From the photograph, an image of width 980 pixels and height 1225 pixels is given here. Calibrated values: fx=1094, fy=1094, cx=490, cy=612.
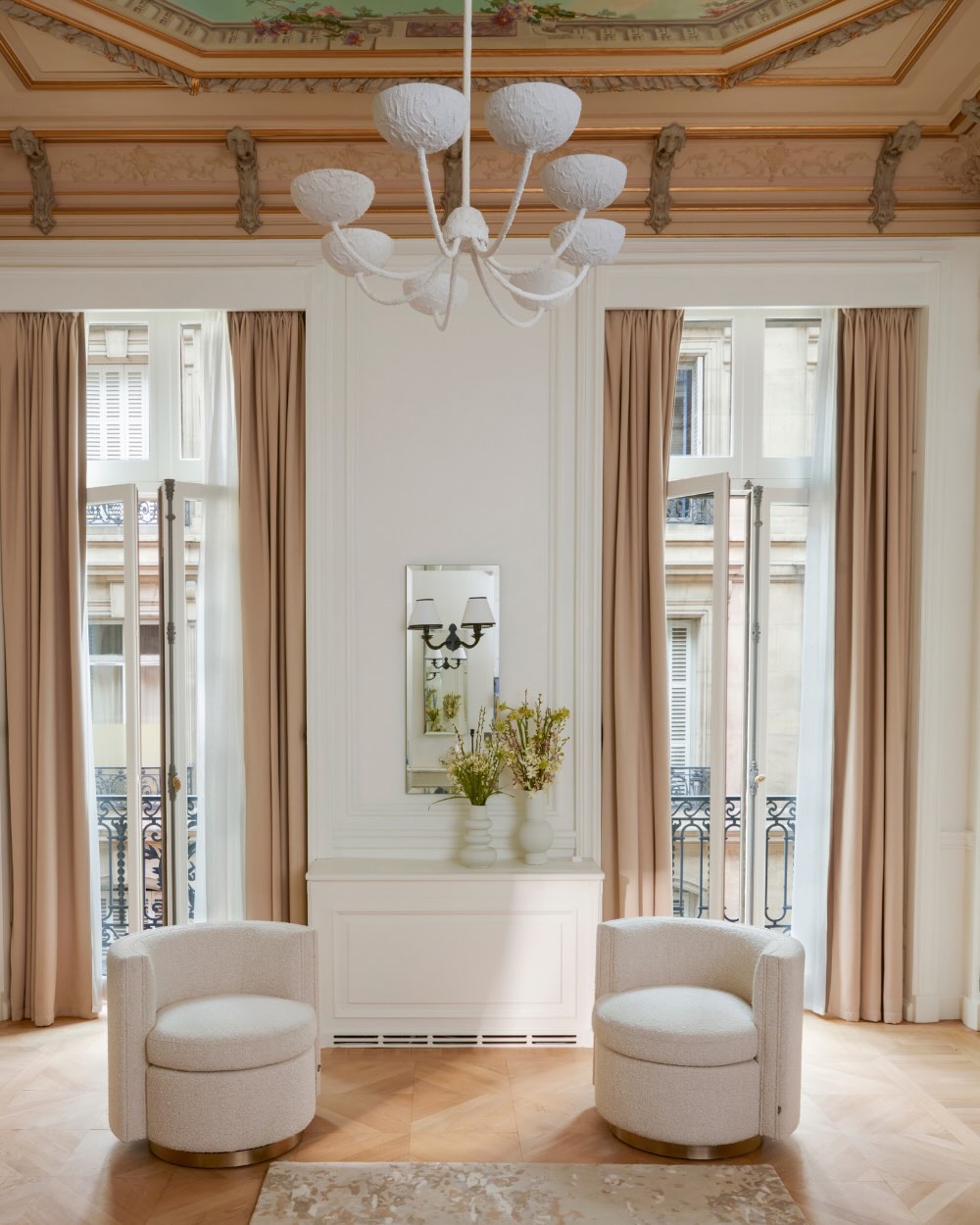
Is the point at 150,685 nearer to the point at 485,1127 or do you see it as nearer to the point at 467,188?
the point at 485,1127

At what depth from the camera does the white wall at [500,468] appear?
466cm

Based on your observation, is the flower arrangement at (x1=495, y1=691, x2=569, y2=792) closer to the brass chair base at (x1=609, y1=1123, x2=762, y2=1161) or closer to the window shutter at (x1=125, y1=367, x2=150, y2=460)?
the brass chair base at (x1=609, y1=1123, x2=762, y2=1161)

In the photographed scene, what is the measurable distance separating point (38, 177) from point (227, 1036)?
137 inches

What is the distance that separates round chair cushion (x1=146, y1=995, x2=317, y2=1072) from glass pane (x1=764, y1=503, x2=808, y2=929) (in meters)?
2.44

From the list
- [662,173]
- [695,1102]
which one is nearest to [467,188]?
[662,173]

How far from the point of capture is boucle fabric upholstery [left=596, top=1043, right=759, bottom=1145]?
3.38 meters

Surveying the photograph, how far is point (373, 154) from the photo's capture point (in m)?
4.53

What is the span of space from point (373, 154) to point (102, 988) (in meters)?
3.75

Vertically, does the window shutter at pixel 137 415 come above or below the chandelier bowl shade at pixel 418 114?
below

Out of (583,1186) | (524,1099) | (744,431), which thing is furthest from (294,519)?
(583,1186)

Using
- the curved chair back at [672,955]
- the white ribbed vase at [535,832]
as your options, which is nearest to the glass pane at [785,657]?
the white ribbed vase at [535,832]

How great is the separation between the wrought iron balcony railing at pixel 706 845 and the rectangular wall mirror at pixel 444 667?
1002mm

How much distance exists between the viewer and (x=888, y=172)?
4547 mm

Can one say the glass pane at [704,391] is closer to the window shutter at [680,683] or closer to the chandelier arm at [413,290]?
the window shutter at [680,683]
